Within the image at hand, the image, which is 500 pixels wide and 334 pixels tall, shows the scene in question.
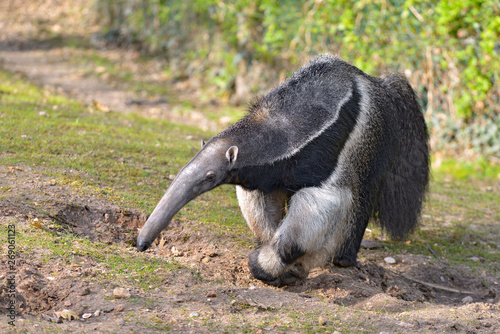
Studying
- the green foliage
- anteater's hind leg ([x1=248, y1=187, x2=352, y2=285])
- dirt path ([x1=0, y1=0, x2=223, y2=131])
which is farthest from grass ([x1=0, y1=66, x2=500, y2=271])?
dirt path ([x1=0, y1=0, x2=223, y2=131])

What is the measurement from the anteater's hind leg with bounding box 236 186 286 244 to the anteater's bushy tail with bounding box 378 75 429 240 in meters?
1.07

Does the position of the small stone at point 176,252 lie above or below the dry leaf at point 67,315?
below

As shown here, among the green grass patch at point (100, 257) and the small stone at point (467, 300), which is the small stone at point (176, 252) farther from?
the small stone at point (467, 300)

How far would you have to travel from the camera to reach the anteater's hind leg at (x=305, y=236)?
364 centimetres

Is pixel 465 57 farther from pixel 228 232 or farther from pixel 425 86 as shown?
pixel 228 232

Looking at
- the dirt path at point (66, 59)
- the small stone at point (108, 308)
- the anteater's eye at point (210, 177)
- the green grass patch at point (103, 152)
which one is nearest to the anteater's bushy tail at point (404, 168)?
the green grass patch at point (103, 152)

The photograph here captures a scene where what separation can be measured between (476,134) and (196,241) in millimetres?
5696

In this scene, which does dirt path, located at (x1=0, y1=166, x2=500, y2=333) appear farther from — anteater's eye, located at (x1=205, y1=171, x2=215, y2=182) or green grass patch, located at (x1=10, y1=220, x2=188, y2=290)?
anteater's eye, located at (x1=205, y1=171, x2=215, y2=182)

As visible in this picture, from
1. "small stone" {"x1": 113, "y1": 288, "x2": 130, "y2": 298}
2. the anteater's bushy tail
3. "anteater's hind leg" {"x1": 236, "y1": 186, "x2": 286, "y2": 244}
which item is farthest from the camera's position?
the anteater's bushy tail

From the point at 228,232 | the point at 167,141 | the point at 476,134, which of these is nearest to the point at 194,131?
the point at 167,141

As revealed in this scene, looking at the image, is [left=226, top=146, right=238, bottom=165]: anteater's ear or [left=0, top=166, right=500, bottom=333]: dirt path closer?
[left=0, top=166, right=500, bottom=333]: dirt path

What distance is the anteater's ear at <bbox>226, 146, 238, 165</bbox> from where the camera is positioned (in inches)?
140

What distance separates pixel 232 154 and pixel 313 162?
1.84ft

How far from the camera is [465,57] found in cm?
794
